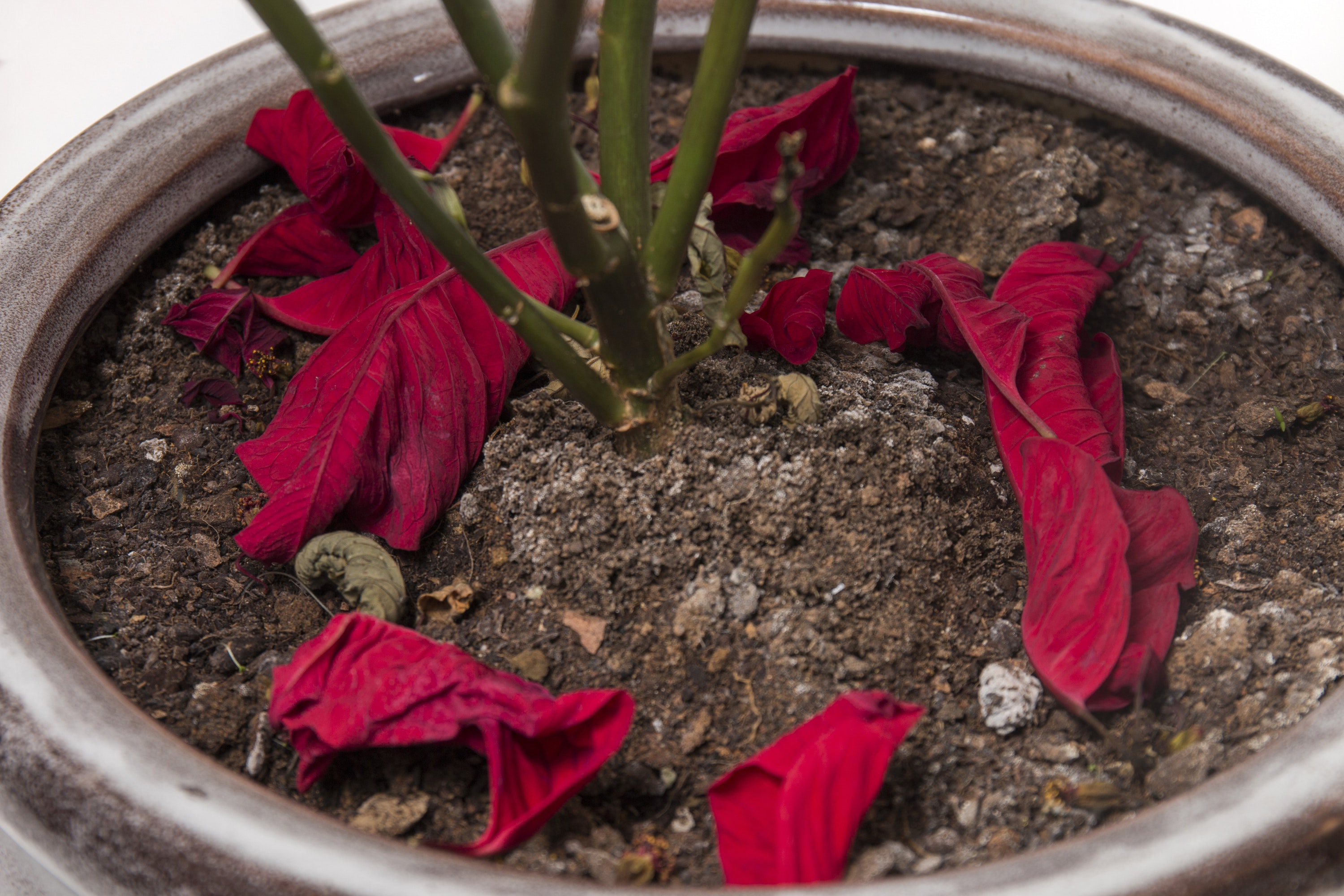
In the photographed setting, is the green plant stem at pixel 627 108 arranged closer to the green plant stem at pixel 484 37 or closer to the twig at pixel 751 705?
the green plant stem at pixel 484 37

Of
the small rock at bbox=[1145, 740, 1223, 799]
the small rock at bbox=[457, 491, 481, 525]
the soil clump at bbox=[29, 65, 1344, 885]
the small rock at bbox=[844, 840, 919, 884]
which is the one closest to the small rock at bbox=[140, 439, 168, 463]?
the soil clump at bbox=[29, 65, 1344, 885]

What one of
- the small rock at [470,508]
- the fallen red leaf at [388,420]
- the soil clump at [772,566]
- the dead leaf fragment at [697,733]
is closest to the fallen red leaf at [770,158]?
the soil clump at [772,566]

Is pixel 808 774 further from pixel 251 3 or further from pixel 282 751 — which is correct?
pixel 251 3

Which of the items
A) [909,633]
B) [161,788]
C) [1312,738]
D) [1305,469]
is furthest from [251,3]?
[1305,469]

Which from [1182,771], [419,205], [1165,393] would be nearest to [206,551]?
[419,205]

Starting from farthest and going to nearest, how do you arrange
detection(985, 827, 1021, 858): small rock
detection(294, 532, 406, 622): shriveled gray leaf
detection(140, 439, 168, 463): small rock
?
detection(140, 439, 168, 463): small rock, detection(294, 532, 406, 622): shriveled gray leaf, detection(985, 827, 1021, 858): small rock

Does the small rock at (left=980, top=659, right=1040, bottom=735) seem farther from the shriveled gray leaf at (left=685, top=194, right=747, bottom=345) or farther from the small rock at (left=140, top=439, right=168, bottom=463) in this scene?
the small rock at (left=140, top=439, right=168, bottom=463)

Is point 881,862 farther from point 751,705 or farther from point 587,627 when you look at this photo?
point 587,627
